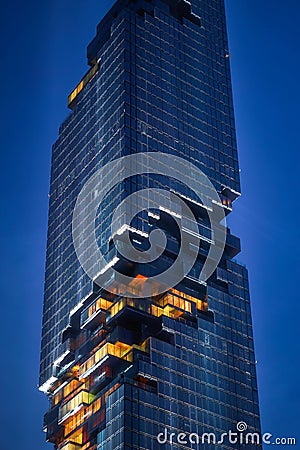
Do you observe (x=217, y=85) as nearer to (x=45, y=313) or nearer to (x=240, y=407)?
(x=45, y=313)

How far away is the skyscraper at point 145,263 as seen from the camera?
148500 millimetres

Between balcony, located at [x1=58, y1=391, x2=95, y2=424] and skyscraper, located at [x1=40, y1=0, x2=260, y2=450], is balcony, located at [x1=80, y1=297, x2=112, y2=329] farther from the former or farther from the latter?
balcony, located at [x1=58, y1=391, x2=95, y2=424]

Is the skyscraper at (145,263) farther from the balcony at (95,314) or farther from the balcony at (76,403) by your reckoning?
the balcony at (76,403)

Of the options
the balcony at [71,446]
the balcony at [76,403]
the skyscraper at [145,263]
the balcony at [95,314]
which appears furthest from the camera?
the balcony at [95,314]

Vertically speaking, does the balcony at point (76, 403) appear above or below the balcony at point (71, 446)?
above

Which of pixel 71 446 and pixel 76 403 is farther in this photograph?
pixel 76 403

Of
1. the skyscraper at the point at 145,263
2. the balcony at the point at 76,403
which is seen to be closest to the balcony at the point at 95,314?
the skyscraper at the point at 145,263

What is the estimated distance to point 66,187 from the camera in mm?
188500

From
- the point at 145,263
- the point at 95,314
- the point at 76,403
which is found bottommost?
the point at 76,403

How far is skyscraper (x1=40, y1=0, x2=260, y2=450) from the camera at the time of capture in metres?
148

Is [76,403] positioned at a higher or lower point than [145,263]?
lower

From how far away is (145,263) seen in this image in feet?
513

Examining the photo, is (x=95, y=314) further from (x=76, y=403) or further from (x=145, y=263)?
(x=76, y=403)

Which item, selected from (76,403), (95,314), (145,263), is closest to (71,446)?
(76,403)
